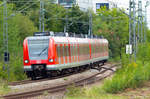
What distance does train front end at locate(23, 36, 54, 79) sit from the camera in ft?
86.8

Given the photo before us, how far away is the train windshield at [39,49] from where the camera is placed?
26.5 meters

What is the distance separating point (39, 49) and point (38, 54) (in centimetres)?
32

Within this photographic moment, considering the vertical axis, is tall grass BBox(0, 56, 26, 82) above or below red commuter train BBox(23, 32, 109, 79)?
below

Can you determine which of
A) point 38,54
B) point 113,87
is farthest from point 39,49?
point 113,87

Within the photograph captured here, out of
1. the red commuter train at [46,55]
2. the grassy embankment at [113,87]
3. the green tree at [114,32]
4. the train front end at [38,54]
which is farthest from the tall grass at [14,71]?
the green tree at [114,32]

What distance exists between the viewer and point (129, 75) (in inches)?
778

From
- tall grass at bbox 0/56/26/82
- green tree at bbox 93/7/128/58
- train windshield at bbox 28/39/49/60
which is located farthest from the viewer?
green tree at bbox 93/7/128/58

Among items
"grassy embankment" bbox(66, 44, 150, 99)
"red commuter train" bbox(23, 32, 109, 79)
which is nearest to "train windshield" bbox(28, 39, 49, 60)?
"red commuter train" bbox(23, 32, 109, 79)

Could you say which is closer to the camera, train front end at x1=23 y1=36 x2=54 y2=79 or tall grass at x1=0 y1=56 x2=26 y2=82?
train front end at x1=23 y1=36 x2=54 y2=79

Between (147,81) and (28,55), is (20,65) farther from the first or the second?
(147,81)

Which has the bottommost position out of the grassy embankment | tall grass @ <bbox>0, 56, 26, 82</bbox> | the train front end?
tall grass @ <bbox>0, 56, 26, 82</bbox>

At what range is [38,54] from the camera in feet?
86.6

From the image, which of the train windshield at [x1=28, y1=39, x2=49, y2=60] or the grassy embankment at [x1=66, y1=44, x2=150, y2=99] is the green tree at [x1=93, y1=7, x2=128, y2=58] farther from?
the grassy embankment at [x1=66, y1=44, x2=150, y2=99]

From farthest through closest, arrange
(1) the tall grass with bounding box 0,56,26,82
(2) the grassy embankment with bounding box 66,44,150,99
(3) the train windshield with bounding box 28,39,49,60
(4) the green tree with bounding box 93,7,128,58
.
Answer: (4) the green tree with bounding box 93,7,128,58, (1) the tall grass with bounding box 0,56,26,82, (3) the train windshield with bounding box 28,39,49,60, (2) the grassy embankment with bounding box 66,44,150,99
